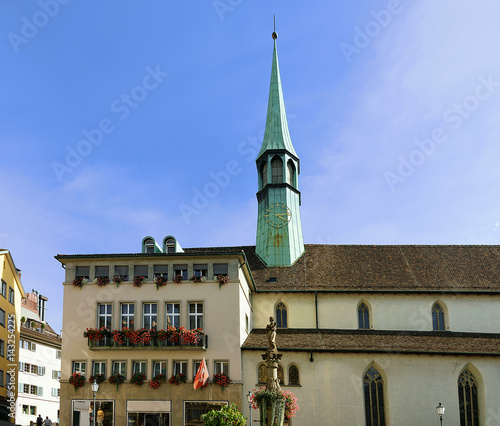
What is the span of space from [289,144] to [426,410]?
26128mm

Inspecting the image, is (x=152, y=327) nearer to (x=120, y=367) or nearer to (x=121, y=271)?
(x=120, y=367)

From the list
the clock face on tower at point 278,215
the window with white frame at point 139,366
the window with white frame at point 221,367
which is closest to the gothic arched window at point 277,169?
the clock face on tower at point 278,215

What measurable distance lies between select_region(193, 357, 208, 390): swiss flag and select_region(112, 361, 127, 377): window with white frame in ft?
16.4

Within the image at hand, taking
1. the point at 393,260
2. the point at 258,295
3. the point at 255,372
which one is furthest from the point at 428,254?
the point at 255,372

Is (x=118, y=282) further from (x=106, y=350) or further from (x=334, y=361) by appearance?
(x=334, y=361)

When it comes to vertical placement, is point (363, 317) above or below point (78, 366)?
above

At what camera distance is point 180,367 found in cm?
4247

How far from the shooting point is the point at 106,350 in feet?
139

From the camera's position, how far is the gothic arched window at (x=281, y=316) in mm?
48500

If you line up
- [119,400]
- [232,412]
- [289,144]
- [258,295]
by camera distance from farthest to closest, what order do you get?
[289,144] → [258,295] → [119,400] → [232,412]

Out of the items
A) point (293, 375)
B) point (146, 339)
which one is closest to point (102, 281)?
point (146, 339)

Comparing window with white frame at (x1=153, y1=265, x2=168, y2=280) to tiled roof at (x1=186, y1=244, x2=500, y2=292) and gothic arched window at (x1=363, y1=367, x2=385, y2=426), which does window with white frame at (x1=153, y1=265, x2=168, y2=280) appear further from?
gothic arched window at (x1=363, y1=367, x2=385, y2=426)

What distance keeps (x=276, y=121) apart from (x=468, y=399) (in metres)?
29.3

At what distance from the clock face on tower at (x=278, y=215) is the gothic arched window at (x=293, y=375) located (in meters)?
13.9
